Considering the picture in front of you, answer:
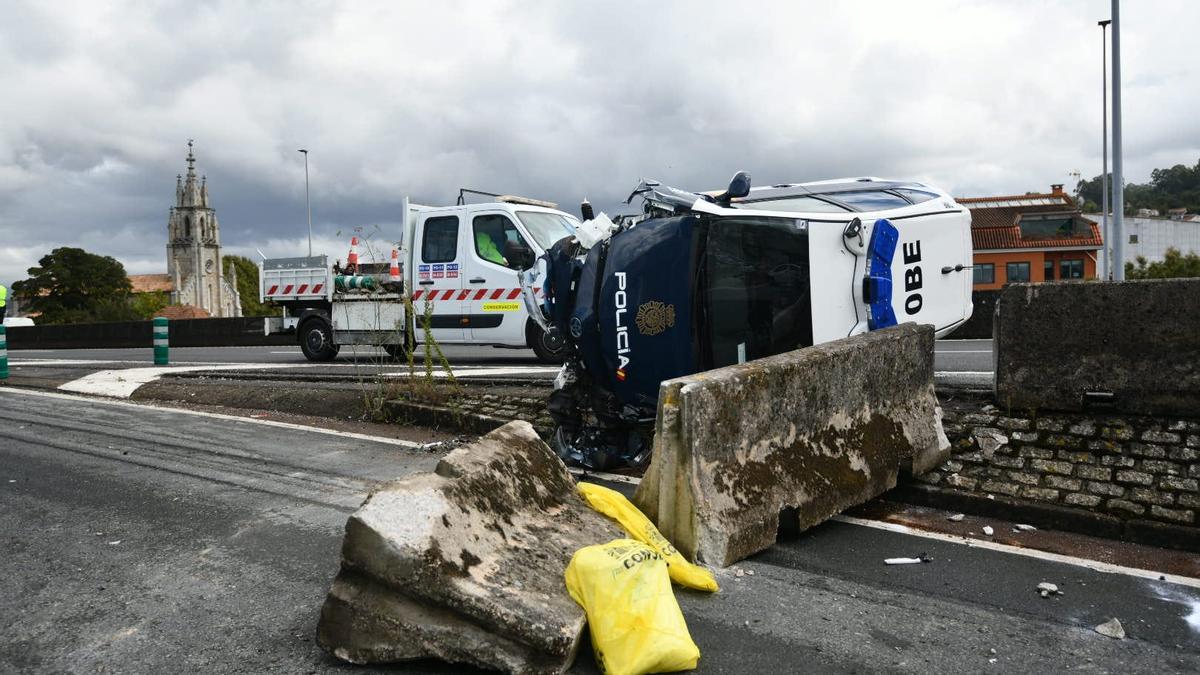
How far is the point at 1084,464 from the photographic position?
4621mm

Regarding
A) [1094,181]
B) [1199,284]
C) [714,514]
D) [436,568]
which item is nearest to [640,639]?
[436,568]

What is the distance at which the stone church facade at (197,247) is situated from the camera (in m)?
132

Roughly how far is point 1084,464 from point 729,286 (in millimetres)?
2226

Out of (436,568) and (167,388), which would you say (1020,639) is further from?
(167,388)

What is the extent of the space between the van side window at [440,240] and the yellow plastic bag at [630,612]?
9.67 metres

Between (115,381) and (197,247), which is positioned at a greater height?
(197,247)

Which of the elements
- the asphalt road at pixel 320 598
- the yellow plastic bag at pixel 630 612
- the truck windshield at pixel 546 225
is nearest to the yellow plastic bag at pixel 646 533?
the asphalt road at pixel 320 598

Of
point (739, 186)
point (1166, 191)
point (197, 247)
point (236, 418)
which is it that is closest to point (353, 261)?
point (236, 418)

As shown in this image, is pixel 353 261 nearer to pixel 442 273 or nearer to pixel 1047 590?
pixel 442 273

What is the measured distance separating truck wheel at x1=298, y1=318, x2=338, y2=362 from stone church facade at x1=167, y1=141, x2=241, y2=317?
127 metres

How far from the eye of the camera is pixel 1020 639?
298cm

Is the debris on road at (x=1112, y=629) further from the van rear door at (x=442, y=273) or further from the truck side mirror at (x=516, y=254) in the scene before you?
the van rear door at (x=442, y=273)

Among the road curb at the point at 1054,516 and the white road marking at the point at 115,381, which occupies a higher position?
the white road marking at the point at 115,381

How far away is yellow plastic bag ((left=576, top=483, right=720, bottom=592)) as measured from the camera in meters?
3.37
